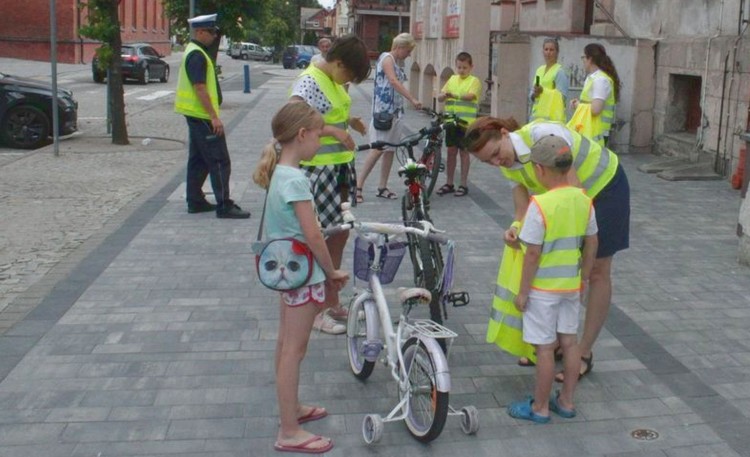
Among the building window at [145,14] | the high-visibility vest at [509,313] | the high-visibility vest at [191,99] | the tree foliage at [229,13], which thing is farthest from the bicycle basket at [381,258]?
the building window at [145,14]

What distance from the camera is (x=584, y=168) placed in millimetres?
4914

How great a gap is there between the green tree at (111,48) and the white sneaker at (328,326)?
34.4 ft

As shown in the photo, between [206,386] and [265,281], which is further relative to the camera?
[206,386]

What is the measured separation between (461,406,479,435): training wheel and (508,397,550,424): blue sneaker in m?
0.28

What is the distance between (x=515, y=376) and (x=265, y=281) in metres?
1.79

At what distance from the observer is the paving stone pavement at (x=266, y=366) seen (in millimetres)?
4516

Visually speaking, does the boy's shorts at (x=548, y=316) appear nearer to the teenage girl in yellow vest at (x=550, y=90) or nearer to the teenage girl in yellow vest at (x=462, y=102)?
the teenage girl in yellow vest at (x=550, y=90)

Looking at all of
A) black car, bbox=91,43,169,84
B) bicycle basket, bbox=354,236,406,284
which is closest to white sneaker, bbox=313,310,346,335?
bicycle basket, bbox=354,236,406,284

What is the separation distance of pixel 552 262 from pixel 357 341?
1.22 m

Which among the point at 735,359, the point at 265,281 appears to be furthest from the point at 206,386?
the point at 735,359

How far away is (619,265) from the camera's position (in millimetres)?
7852

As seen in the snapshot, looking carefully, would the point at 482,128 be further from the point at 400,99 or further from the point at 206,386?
the point at 400,99

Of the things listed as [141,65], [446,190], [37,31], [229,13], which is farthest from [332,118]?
[37,31]

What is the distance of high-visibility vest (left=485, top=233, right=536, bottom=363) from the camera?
15.8 feet
